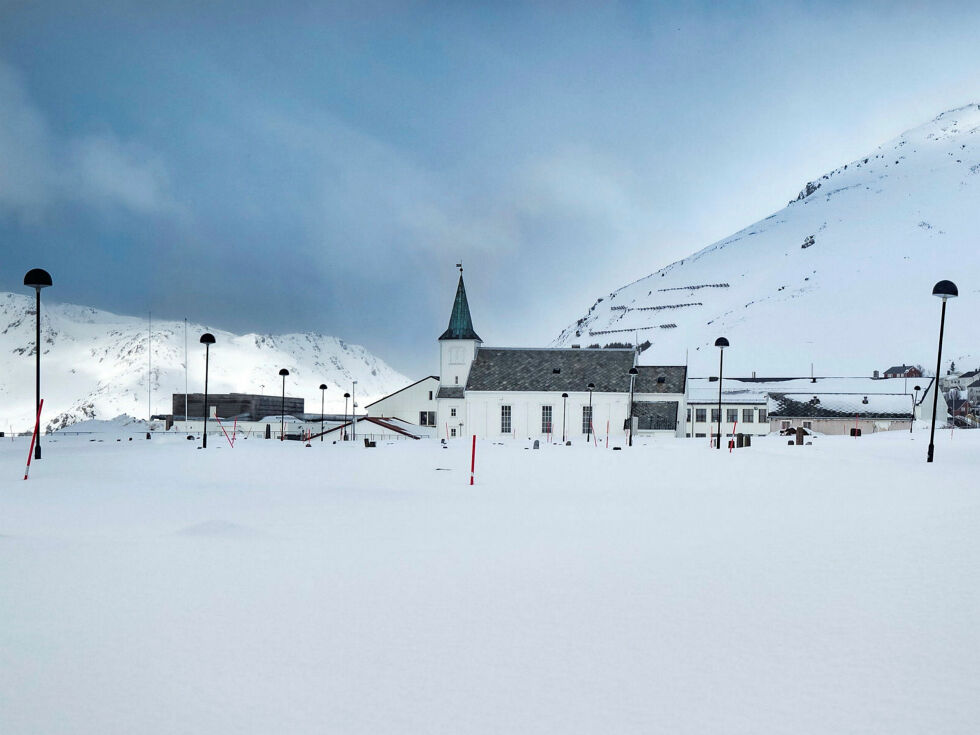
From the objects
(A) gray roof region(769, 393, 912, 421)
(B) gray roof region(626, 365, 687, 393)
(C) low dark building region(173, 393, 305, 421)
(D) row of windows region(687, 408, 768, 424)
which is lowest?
(C) low dark building region(173, 393, 305, 421)

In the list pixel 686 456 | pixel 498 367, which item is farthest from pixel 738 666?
pixel 498 367

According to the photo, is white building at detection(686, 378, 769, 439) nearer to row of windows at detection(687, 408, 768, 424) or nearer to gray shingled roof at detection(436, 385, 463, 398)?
row of windows at detection(687, 408, 768, 424)

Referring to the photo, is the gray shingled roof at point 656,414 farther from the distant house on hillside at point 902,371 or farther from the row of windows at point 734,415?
the distant house on hillside at point 902,371

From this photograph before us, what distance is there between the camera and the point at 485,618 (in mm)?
7578

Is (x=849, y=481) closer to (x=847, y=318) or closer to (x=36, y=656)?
(x=36, y=656)

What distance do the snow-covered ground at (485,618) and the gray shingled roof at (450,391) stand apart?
6087cm

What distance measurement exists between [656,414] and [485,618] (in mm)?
67873

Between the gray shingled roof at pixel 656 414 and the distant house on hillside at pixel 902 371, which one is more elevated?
the distant house on hillside at pixel 902 371

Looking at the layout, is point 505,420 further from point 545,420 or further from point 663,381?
point 663,381

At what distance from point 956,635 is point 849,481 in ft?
51.4

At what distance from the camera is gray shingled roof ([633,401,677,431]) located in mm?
73062

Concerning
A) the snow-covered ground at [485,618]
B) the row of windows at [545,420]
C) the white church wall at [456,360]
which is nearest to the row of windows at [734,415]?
the row of windows at [545,420]

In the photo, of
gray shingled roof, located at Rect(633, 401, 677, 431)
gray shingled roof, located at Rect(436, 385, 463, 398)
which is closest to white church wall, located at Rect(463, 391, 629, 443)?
gray shingled roof, located at Rect(633, 401, 677, 431)

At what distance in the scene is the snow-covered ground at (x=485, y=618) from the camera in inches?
219
